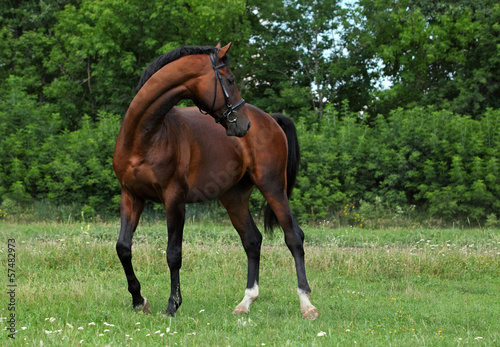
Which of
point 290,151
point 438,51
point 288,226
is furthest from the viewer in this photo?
point 438,51

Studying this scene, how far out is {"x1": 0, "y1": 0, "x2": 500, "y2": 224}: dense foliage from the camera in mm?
18922

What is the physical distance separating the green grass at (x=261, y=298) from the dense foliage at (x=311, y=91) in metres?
6.99

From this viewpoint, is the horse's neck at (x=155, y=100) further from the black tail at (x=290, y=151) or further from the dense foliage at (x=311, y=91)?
the dense foliage at (x=311, y=91)

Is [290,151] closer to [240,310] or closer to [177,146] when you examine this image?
[177,146]

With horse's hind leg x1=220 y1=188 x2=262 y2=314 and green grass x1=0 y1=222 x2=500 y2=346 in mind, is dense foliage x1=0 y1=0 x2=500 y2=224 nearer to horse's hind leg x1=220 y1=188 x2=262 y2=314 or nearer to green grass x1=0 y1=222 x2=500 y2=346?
green grass x1=0 y1=222 x2=500 y2=346

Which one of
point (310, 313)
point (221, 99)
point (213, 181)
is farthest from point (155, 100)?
point (310, 313)

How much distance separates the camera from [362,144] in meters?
20.1

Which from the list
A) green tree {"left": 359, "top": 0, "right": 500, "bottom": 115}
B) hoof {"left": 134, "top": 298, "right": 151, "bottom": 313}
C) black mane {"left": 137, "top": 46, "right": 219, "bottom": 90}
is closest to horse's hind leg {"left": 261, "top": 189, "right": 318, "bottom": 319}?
hoof {"left": 134, "top": 298, "right": 151, "bottom": 313}

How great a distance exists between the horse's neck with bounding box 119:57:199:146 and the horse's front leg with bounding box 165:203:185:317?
86 centimetres

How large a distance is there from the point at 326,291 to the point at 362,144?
43.1 feet

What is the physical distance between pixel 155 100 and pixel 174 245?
158 cm

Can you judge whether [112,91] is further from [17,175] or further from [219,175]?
[219,175]

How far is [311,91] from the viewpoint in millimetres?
27125

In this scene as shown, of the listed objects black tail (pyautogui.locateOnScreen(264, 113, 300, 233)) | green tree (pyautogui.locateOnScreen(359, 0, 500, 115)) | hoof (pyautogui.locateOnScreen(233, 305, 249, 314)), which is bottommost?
hoof (pyautogui.locateOnScreen(233, 305, 249, 314))
